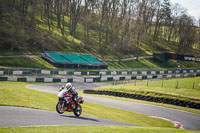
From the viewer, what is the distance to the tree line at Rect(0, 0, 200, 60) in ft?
203

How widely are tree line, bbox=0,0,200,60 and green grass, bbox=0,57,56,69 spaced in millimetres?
6218

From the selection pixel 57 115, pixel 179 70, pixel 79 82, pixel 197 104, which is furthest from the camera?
pixel 179 70

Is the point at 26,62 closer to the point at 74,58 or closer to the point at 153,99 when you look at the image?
the point at 74,58

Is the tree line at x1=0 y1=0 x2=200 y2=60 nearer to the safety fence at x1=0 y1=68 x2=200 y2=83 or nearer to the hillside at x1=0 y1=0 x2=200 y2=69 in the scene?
the hillside at x1=0 y1=0 x2=200 y2=69

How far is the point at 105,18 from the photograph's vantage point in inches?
2953

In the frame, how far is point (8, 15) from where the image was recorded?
201ft

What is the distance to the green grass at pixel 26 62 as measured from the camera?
43.7 metres

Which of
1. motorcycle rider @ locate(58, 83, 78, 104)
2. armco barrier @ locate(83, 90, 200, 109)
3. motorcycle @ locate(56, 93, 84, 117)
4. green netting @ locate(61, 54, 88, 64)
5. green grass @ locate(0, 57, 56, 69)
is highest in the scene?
green netting @ locate(61, 54, 88, 64)

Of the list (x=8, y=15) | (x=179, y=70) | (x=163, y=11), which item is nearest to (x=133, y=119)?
(x=179, y=70)

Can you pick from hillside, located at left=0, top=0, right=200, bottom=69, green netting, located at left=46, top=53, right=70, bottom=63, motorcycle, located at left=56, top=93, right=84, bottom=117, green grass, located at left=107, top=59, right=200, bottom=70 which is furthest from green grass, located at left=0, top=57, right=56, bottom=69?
motorcycle, located at left=56, top=93, right=84, bottom=117

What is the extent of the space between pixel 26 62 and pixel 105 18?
116 feet

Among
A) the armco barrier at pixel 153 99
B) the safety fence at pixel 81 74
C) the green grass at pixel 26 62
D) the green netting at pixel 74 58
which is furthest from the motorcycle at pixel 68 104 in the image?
the green netting at pixel 74 58

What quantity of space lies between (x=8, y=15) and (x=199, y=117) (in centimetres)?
5463

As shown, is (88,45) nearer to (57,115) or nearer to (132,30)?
(132,30)
